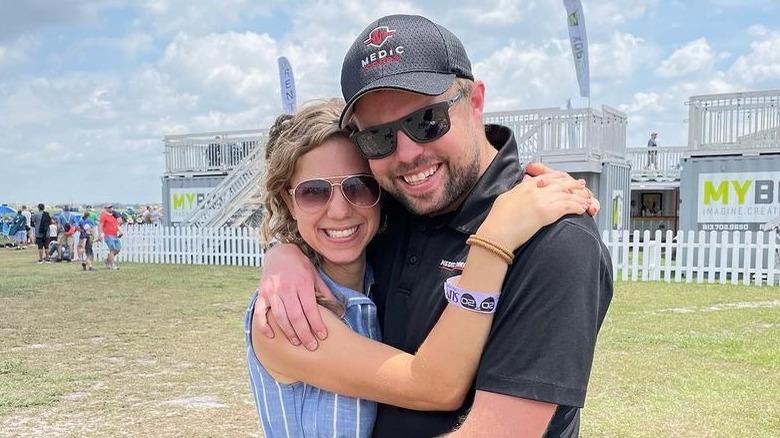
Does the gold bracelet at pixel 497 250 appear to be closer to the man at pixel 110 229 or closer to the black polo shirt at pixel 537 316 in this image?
the black polo shirt at pixel 537 316

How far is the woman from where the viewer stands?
1.40 meters

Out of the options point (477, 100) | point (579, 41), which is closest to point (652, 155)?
point (579, 41)

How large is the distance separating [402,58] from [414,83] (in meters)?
0.07

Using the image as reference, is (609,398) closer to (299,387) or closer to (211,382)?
(211,382)

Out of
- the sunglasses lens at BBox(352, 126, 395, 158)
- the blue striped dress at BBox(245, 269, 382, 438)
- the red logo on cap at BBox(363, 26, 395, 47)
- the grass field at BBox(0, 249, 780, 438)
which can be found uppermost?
the red logo on cap at BBox(363, 26, 395, 47)

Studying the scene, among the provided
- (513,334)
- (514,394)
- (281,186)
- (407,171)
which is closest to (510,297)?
(513,334)

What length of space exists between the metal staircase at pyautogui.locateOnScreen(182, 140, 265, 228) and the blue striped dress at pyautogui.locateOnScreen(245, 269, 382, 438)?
1915 centimetres

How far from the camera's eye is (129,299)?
12.0 metres

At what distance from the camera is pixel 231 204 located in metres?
21.0

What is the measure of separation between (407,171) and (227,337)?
7.33 meters

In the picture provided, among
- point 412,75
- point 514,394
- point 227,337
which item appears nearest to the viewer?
point 514,394

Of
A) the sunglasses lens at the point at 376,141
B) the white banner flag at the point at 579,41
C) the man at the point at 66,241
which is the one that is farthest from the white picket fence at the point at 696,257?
the sunglasses lens at the point at 376,141

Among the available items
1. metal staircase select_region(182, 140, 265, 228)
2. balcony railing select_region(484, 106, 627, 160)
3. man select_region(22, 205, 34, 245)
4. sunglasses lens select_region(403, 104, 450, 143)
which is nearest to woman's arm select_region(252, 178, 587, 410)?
sunglasses lens select_region(403, 104, 450, 143)

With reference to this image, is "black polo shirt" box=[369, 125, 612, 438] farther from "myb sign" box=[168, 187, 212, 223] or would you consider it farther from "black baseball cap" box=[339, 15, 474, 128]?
"myb sign" box=[168, 187, 212, 223]
